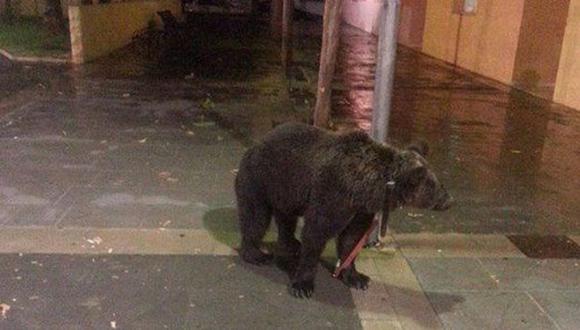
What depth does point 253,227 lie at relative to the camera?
4418 mm

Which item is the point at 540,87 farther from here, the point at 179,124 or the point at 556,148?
the point at 179,124

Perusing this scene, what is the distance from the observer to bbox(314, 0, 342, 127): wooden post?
7.04 metres

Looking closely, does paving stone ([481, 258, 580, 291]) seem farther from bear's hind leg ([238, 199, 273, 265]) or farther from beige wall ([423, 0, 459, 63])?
beige wall ([423, 0, 459, 63])

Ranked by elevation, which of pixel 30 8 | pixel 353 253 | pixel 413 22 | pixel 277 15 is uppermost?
pixel 413 22

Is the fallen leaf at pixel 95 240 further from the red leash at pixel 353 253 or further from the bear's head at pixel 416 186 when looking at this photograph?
the bear's head at pixel 416 186

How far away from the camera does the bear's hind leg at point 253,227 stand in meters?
4.34

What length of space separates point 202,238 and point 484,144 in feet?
17.2

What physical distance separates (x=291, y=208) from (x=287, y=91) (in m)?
8.08

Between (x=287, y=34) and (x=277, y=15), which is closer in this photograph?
(x=287, y=34)

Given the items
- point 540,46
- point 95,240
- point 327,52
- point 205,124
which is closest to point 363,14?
point 540,46

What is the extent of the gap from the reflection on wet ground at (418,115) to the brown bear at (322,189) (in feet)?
5.02

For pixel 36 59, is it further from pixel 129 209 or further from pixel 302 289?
pixel 302 289

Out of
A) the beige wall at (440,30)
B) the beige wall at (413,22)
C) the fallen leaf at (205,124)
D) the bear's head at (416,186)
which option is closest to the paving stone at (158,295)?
the bear's head at (416,186)

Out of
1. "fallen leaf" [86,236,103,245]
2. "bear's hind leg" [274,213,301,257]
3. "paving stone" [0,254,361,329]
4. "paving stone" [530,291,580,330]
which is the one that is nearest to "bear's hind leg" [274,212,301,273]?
"bear's hind leg" [274,213,301,257]
